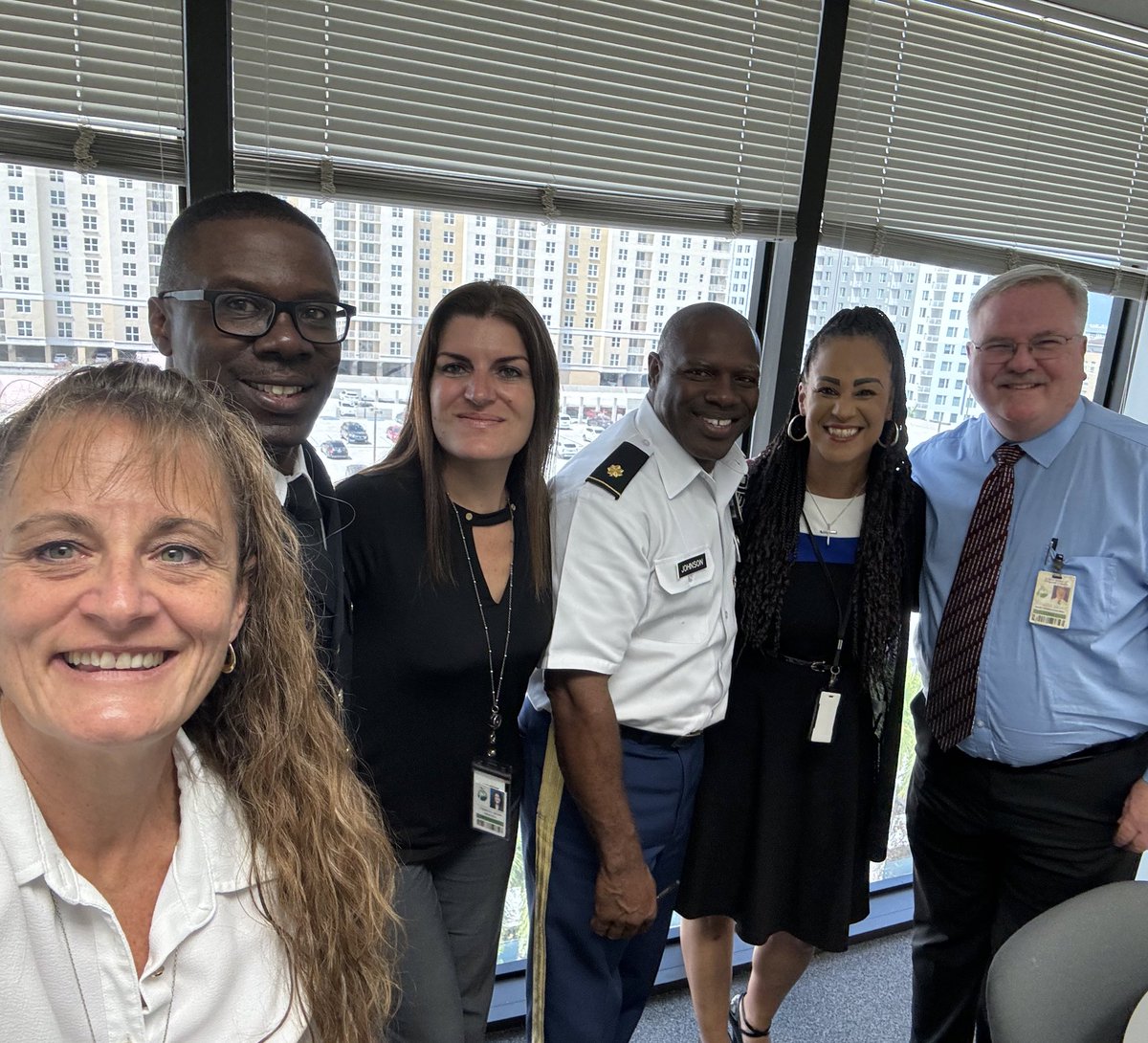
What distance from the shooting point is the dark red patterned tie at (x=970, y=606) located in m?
1.93

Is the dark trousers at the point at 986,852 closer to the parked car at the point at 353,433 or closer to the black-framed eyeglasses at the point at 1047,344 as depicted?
the black-framed eyeglasses at the point at 1047,344

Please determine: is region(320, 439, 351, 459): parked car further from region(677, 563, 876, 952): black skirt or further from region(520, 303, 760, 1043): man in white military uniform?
region(677, 563, 876, 952): black skirt

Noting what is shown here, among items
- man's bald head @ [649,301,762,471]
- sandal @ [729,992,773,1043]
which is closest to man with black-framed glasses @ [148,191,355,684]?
man's bald head @ [649,301,762,471]

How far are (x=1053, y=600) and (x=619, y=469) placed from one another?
44.3 inches

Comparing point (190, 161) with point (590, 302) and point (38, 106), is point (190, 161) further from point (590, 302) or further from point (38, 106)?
point (590, 302)

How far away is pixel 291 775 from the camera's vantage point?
1.15 metres

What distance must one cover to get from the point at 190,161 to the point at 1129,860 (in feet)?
9.30

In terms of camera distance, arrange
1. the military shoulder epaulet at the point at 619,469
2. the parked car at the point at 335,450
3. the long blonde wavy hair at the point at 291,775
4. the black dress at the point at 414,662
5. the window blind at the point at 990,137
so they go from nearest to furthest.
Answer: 1. the long blonde wavy hair at the point at 291,775
2. the black dress at the point at 414,662
3. the military shoulder epaulet at the point at 619,469
4. the parked car at the point at 335,450
5. the window blind at the point at 990,137

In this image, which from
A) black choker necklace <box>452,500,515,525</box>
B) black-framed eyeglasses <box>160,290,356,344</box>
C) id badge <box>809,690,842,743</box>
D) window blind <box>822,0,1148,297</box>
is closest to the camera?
black-framed eyeglasses <box>160,290,356,344</box>

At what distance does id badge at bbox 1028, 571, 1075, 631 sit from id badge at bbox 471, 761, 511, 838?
1339mm

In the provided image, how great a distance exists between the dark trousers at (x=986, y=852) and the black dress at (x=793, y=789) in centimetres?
24

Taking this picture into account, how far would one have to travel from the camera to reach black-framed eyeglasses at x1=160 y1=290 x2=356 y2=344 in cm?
126

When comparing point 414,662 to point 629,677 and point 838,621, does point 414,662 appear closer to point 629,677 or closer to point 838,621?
point 629,677

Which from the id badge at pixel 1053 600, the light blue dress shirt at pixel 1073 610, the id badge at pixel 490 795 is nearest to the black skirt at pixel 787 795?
the light blue dress shirt at pixel 1073 610
